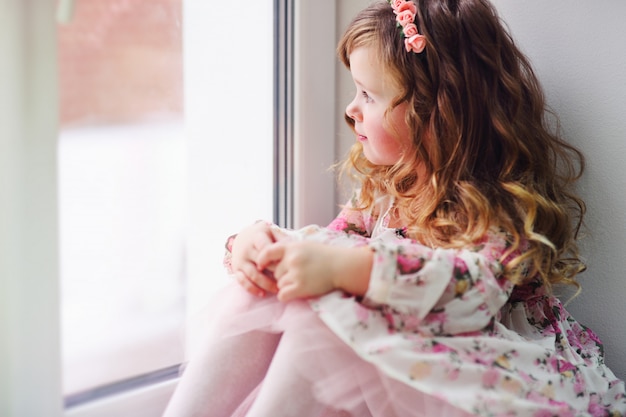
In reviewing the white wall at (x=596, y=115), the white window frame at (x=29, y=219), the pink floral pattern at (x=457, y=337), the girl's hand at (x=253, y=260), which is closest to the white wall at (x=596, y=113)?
the white wall at (x=596, y=115)

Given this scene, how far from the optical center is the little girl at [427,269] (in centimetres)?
86

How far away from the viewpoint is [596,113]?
1087mm

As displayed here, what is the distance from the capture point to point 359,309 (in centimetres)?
85

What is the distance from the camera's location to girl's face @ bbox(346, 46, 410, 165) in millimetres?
1072

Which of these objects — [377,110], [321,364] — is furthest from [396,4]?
[321,364]

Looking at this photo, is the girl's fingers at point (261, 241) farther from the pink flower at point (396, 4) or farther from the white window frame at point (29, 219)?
the pink flower at point (396, 4)

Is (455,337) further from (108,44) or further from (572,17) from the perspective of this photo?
(108,44)

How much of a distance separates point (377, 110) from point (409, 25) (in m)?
0.14

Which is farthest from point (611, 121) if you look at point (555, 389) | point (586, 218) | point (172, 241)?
point (172, 241)

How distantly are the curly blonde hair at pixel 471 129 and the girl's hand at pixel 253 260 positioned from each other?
244 millimetres

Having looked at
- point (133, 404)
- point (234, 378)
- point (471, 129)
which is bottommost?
point (133, 404)

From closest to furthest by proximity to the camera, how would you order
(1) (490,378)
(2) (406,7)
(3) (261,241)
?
(1) (490,378), (3) (261,241), (2) (406,7)

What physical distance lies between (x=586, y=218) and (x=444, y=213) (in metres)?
0.26

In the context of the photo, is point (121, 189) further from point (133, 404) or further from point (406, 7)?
point (406, 7)
